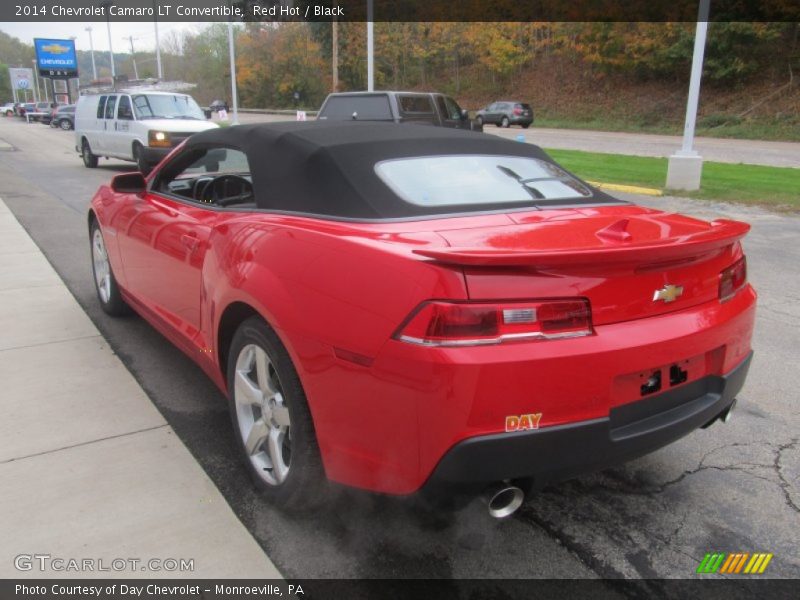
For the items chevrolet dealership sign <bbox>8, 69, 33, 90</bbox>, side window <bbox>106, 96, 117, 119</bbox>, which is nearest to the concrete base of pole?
side window <bbox>106, 96, 117, 119</bbox>

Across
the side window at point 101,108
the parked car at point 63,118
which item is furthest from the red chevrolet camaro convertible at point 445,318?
the parked car at point 63,118

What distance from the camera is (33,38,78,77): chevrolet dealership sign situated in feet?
220

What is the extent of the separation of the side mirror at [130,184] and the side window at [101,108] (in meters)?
14.4

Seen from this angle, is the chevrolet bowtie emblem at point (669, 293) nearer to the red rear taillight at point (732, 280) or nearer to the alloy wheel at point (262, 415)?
the red rear taillight at point (732, 280)

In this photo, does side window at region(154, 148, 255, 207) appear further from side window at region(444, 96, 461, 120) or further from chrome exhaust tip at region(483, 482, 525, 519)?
side window at region(444, 96, 461, 120)

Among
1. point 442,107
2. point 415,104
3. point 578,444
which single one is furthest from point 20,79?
point 578,444

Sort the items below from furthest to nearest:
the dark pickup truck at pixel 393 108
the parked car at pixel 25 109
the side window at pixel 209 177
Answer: the parked car at pixel 25 109 < the dark pickup truck at pixel 393 108 < the side window at pixel 209 177

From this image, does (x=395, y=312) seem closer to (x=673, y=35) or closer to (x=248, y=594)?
(x=248, y=594)

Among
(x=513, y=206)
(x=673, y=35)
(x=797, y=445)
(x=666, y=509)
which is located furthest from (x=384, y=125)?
(x=673, y=35)

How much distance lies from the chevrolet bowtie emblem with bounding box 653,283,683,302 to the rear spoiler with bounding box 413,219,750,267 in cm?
11

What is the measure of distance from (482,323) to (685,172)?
11.6 m
